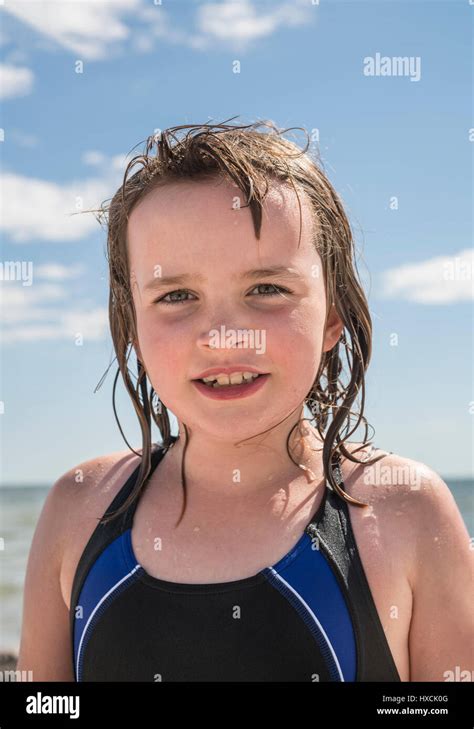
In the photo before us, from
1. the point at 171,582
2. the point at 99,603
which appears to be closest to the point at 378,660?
the point at 171,582

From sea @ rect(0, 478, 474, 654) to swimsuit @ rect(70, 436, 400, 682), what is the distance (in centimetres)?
151

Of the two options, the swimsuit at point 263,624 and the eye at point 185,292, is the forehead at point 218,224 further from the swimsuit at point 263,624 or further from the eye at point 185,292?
the swimsuit at point 263,624

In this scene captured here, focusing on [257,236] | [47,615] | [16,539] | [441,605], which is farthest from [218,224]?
[16,539]

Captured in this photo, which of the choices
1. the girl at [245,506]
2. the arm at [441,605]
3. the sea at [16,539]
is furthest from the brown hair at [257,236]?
the sea at [16,539]

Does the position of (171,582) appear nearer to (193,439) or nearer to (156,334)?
(193,439)

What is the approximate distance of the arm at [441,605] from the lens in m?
2.27

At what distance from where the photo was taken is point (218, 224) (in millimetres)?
2303

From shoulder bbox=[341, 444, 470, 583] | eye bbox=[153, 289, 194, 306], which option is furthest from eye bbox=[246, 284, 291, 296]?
shoulder bbox=[341, 444, 470, 583]

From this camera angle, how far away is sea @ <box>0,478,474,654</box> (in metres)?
12.1

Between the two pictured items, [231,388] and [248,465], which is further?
[248,465]

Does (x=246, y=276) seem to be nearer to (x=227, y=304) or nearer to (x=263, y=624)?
(x=227, y=304)

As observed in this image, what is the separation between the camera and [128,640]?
235cm

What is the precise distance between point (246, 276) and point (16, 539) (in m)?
19.1

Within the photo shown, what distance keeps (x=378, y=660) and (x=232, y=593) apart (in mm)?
433
